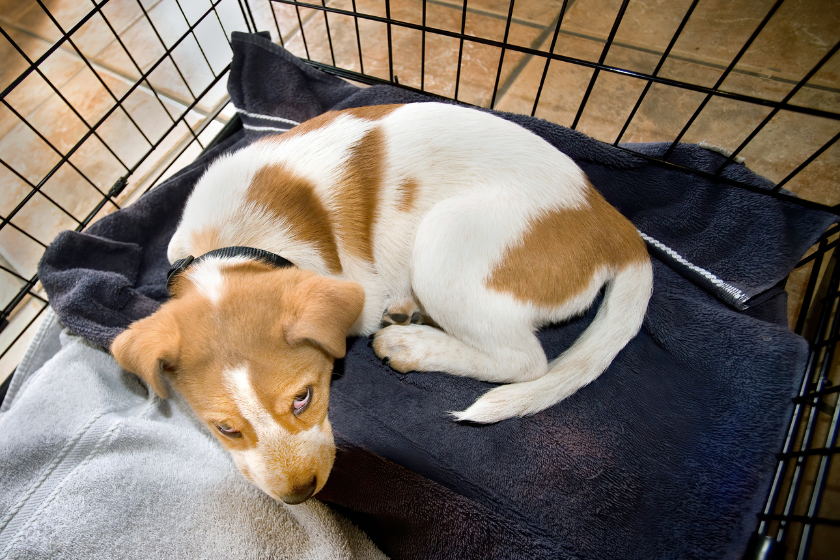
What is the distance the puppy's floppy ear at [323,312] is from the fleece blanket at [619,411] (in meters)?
0.51

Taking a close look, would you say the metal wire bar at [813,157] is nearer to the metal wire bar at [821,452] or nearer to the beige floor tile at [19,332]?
the metal wire bar at [821,452]

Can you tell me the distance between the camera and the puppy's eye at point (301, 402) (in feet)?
4.31

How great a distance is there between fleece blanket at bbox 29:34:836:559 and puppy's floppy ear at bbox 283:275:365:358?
513 millimetres

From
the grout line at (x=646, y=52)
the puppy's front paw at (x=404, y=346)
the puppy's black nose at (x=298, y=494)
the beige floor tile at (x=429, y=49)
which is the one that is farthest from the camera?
the beige floor tile at (x=429, y=49)

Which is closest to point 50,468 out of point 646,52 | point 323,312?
point 323,312

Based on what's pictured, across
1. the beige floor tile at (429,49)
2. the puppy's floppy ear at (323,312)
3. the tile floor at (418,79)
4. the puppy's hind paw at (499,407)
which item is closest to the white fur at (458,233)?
the puppy's hind paw at (499,407)

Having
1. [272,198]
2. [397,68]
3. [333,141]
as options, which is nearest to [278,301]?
[272,198]

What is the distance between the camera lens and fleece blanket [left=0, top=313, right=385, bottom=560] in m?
1.35

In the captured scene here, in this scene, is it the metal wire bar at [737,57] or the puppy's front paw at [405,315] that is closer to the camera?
the metal wire bar at [737,57]

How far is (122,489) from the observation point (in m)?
1.44

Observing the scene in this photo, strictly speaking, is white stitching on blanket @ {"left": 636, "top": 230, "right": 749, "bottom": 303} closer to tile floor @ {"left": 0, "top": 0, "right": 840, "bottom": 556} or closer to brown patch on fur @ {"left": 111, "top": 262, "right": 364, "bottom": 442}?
tile floor @ {"left": 0, "top": 0, "right": 840, "bottom": 556}

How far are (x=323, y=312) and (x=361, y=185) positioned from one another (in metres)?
0.56

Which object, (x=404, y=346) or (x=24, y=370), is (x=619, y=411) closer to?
(x=404, y=346)

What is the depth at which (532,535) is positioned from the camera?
1.40 m
